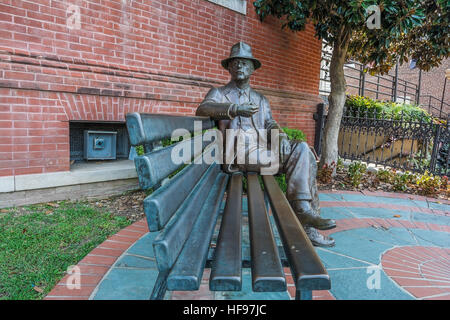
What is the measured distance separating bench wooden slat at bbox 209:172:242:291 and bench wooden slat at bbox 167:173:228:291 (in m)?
0.05

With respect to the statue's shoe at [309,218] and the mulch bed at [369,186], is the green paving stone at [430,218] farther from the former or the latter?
the statue's shoe at [309,218]

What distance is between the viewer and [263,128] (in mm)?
2760

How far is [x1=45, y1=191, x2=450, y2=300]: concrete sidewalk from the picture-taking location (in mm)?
1746

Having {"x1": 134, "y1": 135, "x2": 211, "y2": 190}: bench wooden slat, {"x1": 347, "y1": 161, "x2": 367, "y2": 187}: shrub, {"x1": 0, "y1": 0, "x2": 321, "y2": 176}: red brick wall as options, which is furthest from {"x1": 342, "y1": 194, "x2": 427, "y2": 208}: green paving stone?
{"x1": 134, "y1": 135, "x2": 211, "y2": 190}: bench wooden slat

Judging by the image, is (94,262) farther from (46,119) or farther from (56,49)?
(56,49)

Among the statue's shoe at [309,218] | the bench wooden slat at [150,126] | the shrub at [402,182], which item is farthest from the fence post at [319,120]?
the bench wooden slat at [150,126]

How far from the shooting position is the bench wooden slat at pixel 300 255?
949mm

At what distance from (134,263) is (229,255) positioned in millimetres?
1196

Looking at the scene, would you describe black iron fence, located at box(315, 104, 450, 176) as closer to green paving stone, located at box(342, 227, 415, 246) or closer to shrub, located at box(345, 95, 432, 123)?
shrub, located at box(345, 95, 432, 123)

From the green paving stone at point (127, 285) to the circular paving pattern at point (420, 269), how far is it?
1.56 metres

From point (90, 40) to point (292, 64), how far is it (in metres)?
4.27

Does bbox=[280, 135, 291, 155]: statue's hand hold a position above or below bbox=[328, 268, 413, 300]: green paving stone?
above

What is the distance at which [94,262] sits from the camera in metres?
2.07

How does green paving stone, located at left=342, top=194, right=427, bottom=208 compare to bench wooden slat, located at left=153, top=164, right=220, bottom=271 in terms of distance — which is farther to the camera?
green paving stone, located at left=342, top=194, right=427, bottom=208
